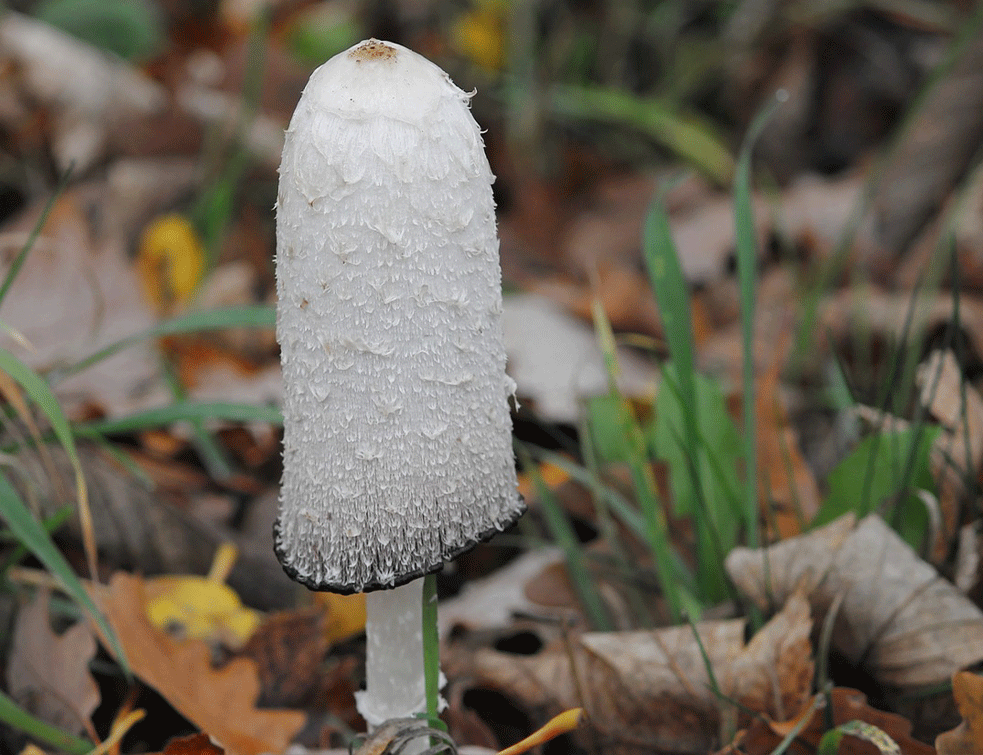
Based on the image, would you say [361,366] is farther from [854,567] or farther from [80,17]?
[80,17]

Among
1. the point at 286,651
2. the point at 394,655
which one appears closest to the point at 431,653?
the point at 394,655

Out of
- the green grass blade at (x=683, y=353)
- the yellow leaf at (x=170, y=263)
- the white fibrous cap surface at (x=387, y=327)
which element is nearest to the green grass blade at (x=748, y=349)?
the green grass blade at (x=683, y=353)

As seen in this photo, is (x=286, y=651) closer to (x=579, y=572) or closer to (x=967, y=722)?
(x=579, y=572)

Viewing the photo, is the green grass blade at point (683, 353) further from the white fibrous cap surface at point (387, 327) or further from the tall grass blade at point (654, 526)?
the white fibrous cap surface at point (387, 327)

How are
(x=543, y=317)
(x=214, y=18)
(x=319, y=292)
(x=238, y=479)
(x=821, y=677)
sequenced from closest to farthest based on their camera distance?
(x=319, y=292), (x=821, y=677), (x=238, y=479), (x=543, y=317), (x=214, y=18)

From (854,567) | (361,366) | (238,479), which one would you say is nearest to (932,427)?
(854,567)

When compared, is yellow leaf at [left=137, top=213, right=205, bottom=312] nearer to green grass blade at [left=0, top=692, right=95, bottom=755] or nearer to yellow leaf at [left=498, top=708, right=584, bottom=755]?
green grass blade at [left=0, top=692, right=95, bottom=755]

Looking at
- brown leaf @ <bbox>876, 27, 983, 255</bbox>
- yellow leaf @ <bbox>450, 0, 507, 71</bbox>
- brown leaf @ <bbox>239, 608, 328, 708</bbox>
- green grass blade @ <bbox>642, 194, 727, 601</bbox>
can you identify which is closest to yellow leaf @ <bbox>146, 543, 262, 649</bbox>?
brown leaf @ <bbox>239, 608, 328, 708</bbox>
